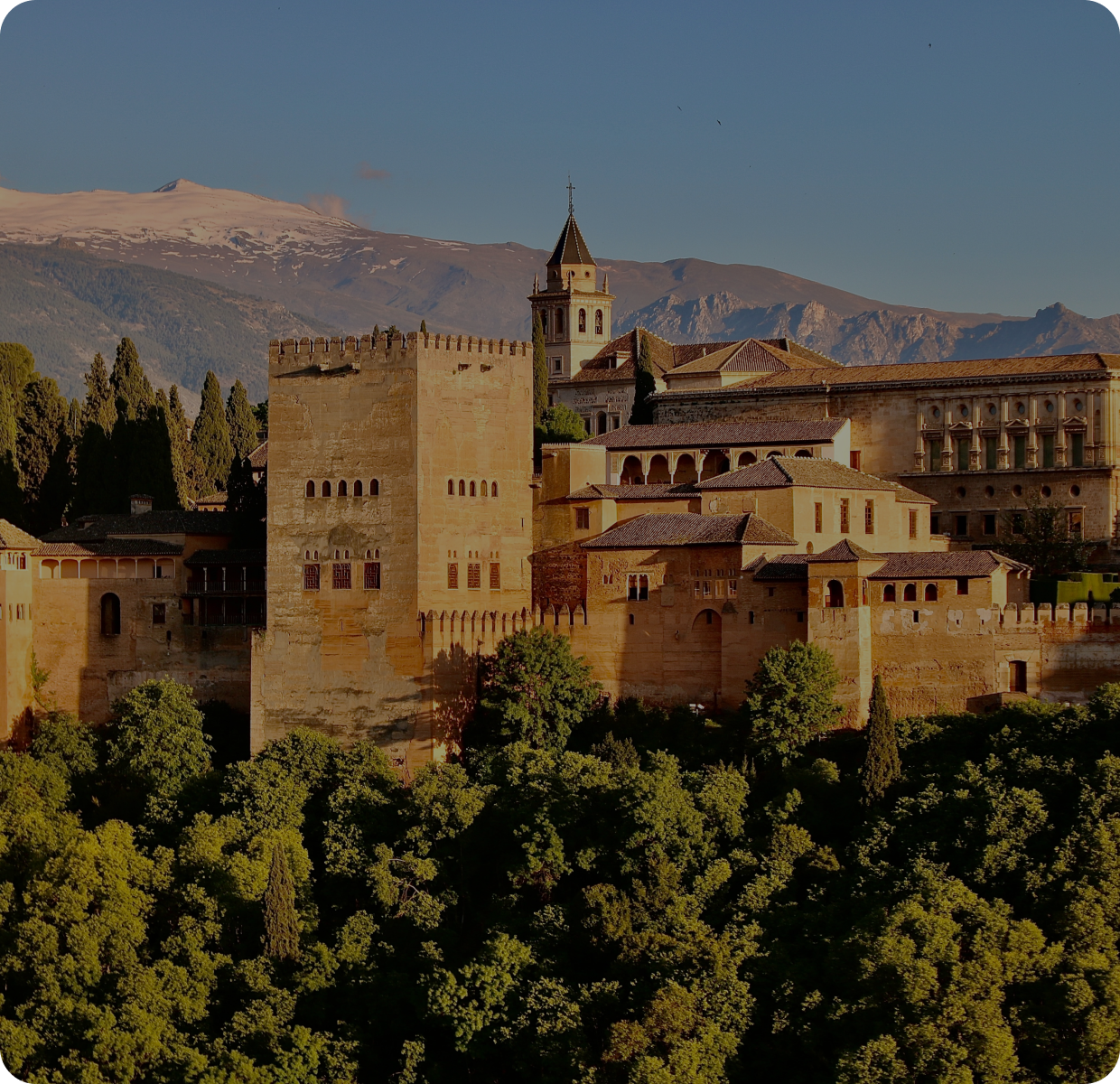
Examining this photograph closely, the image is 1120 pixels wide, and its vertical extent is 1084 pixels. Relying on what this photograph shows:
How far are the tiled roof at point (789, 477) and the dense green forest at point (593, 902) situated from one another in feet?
22.7

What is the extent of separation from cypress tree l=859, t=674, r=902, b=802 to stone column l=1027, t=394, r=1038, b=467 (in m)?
21.1

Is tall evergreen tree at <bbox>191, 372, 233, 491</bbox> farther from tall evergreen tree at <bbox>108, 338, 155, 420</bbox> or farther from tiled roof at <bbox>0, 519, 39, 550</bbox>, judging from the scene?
tiled roof at <bbox>0, 519, 39, 550</bbox>

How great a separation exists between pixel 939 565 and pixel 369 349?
608 inches

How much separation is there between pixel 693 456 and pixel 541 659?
1207 centimetres

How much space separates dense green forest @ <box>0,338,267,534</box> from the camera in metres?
68.0

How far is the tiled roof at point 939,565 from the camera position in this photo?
4997cm

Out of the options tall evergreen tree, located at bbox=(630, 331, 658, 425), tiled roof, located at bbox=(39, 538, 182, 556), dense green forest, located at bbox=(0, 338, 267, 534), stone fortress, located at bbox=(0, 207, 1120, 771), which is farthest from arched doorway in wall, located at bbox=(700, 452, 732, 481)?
tiled roof, located at bbox=(39, 538, 182, 556)

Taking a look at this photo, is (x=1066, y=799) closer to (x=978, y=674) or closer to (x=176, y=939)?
(x=978, y=674)

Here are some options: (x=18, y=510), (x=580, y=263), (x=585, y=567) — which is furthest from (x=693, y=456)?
(x=580, y=263)

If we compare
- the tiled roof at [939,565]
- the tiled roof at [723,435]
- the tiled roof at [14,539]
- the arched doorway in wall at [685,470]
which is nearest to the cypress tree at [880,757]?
the tiled roof at [939,565]

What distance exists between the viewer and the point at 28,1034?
139 feet

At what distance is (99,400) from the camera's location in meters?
79.3

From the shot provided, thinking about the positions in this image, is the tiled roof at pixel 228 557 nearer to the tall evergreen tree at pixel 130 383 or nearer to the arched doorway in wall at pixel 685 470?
the arched doorway in wall at pixel 685 470

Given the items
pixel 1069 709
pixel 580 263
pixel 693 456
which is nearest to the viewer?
pixel 1069 709
